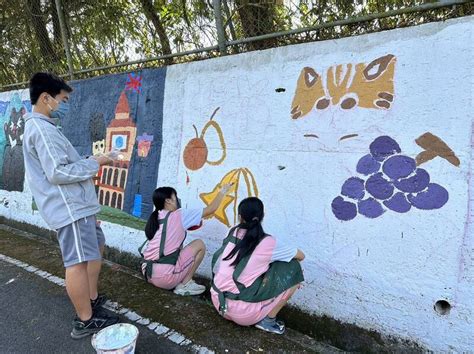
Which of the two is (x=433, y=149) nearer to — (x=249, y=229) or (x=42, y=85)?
(x=249, y=229)

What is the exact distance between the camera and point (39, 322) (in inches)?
104

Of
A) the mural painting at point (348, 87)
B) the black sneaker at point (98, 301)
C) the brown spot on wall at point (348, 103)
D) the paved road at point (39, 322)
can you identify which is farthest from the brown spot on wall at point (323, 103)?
the black sneaker at point (98, 301)

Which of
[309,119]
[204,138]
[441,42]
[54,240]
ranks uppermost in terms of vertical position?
[441,42]

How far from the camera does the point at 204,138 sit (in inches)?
124

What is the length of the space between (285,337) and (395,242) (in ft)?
3.25

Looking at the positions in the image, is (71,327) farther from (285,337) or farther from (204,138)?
(204,138)

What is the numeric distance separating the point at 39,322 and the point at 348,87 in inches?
111

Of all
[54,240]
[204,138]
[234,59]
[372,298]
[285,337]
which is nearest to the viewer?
[372,298]

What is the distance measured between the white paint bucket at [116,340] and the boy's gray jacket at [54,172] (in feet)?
2.43

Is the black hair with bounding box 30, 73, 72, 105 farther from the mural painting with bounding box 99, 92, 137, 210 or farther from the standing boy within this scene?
the mural painting with bounding box 99, 92, 137, 210

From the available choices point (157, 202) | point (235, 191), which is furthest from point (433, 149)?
point (157, 202)

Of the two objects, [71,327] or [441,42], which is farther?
[71,327]

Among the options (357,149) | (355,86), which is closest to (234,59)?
(355,86)

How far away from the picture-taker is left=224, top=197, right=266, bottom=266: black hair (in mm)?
2268
